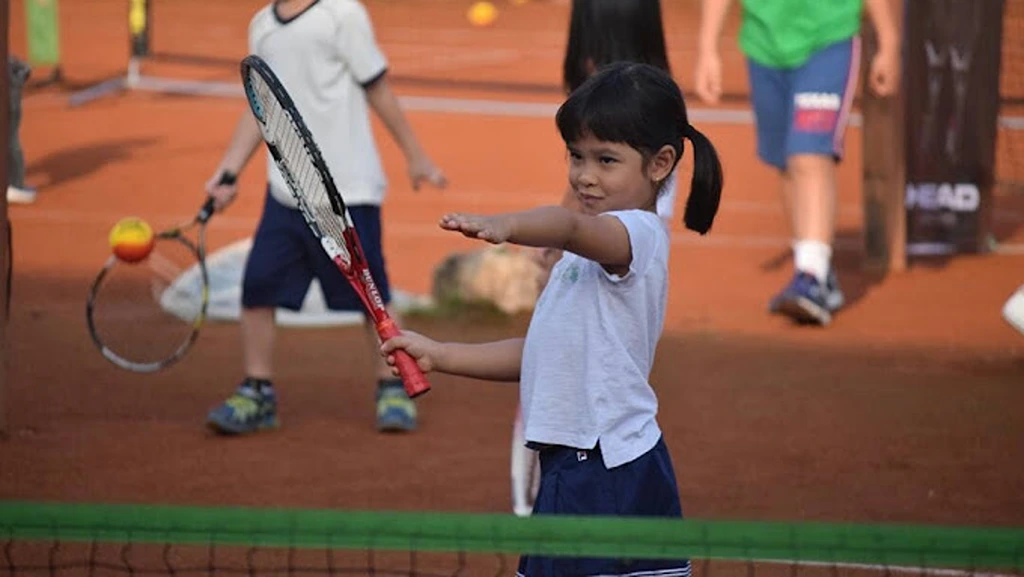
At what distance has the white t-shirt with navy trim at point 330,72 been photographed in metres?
6.60

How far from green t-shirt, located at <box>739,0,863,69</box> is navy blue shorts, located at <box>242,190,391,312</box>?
288 cm

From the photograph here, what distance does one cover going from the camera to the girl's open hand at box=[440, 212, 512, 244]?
3156mm

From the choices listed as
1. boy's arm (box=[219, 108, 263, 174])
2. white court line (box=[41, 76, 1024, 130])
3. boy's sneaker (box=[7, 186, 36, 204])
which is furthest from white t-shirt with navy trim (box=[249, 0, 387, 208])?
white court line (box=[41, 76, 1024, 130])

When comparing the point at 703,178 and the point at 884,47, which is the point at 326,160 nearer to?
the point at 703,178

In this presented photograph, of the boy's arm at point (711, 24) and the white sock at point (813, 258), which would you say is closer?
the white sock at point (813, 258)

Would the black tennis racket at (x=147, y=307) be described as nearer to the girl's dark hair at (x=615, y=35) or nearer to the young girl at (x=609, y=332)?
the girl's dark hair at (x=615, y=35)

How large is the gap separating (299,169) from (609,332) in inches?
38.7

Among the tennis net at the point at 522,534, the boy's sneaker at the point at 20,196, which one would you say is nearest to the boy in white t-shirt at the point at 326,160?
the tennis net at the point at 522,534

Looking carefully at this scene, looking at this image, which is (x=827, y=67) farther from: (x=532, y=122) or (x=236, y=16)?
(x=236, y=16)

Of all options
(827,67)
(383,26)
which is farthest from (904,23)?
(383,26)

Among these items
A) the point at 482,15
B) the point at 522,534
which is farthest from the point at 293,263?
the point at 482,15

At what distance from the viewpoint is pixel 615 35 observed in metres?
5.32

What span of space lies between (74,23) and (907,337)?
1667 cm

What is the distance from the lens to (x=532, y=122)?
52.5 ft
